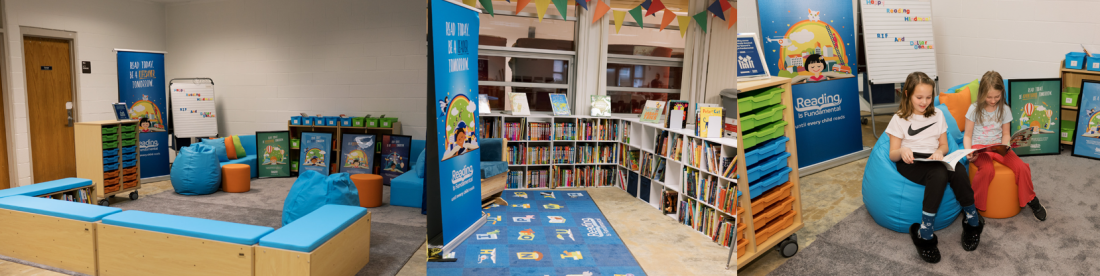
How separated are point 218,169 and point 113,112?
2.78 ft

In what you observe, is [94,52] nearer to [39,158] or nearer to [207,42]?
[207,42]

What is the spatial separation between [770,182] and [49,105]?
4181 mm

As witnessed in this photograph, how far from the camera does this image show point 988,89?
0.97 metres

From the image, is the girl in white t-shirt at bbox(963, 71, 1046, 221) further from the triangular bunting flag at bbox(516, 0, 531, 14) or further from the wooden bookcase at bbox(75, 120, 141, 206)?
the triangular bunting flag at bbox(516, 0, 531, 14)

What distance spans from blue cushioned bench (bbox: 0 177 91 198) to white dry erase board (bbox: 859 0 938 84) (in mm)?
4458

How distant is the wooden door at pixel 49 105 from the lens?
9.37 ft

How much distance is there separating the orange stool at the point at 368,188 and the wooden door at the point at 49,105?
1.92m

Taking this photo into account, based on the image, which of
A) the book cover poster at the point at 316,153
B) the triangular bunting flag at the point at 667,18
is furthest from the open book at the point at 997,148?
the triangular bunting flag at the point at 667,18

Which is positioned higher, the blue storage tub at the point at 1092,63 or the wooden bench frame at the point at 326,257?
the blue storage tub at the point at 1092,63

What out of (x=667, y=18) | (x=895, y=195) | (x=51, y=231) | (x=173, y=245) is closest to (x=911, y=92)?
(x=895, y=195)

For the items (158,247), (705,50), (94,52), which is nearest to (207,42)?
(94,52)

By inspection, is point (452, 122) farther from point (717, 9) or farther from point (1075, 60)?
point (717, 9)

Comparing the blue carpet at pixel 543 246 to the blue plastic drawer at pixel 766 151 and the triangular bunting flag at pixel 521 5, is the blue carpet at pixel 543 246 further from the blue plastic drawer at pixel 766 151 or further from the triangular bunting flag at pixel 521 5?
the triangular bunting flag at pixel 521 5

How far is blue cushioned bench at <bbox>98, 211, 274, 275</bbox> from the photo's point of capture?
2.69 meters
